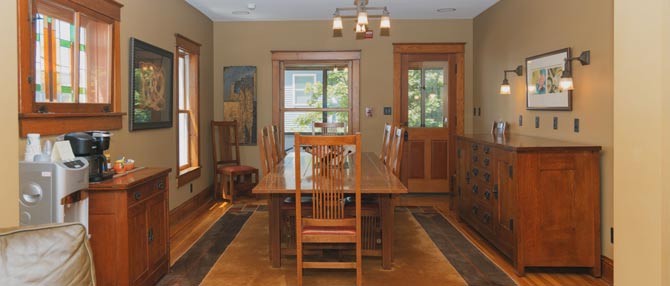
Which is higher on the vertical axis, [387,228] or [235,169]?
[235,169]

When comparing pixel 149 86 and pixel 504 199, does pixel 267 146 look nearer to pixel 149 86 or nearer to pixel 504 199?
pixel 149 86

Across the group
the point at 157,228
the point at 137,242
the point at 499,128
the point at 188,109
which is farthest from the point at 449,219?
the point at 137,242

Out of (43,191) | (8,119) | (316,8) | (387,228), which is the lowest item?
(387,228)

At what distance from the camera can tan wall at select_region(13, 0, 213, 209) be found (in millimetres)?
4191

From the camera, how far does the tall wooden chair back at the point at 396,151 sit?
389 centimetres

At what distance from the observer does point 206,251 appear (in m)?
4.27

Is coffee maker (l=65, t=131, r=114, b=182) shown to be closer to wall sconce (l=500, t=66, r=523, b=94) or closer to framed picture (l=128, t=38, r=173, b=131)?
framed picture (l=128, t=38, r=173, b=131)

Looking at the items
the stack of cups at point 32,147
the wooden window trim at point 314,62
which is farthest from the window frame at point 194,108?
the stack of cups at point 32,147

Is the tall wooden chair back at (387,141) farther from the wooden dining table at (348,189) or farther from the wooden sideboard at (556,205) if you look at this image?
the wooden sideboard at (556,205)

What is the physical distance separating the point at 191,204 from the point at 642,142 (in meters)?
5.01

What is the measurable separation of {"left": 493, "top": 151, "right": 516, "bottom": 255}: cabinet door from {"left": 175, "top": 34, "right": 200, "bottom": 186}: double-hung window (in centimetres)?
345

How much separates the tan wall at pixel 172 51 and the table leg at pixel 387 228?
2181mm

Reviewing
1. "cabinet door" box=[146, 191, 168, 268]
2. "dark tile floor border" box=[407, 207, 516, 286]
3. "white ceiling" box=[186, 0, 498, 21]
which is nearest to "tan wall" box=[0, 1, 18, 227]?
"cabinet door" box=[146, 191, 168, 268]

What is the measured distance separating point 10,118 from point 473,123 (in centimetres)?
583
